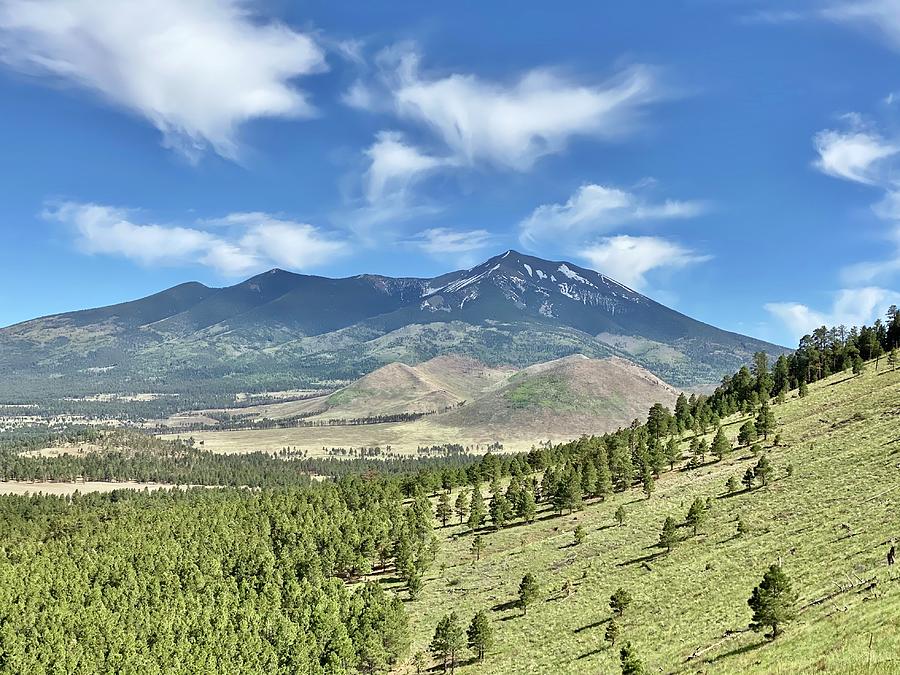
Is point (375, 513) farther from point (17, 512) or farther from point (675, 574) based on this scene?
point (17, 512)

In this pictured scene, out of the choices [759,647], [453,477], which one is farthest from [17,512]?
[759,647]

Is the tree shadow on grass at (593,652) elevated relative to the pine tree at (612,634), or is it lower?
lower

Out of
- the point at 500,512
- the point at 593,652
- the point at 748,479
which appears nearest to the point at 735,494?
the point at 748,479

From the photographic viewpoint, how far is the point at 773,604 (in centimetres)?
4616

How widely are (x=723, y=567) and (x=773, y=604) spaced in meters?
25.8

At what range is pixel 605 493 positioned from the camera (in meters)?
123

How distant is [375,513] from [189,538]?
4297 cm

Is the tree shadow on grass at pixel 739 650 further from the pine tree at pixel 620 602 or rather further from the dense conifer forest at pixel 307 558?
the pine tree at pixel 620 602

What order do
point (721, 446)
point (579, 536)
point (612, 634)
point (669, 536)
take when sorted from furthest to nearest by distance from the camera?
point (721, 446) → point (579, 536) → point (669, 536) → point (612, 634)

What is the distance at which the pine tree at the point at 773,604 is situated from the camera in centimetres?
4559

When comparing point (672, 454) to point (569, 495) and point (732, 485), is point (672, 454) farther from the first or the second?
point (732, 485)

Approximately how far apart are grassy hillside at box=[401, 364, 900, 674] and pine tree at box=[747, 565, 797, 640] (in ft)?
3.18

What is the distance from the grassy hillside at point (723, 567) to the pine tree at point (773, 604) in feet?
3.18

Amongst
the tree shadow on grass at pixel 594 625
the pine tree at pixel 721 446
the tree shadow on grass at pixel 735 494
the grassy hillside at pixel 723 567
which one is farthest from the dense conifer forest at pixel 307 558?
the grassy hillside at pixel 723 567
